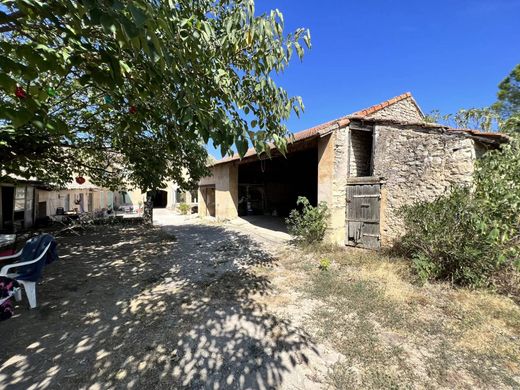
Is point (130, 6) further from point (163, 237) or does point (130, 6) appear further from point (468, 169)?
point (163, 237)

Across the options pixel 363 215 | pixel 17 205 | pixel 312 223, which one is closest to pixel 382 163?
pixel 363 215

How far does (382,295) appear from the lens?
14.4 feet

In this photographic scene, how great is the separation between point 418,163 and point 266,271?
176 inches

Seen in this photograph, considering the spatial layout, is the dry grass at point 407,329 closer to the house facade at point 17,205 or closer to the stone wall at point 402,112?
the stone wall at point 402,112

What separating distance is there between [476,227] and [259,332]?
3.72 metres

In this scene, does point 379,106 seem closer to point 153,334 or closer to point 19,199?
point 153,334

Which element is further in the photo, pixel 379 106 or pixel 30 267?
pixel 379 106

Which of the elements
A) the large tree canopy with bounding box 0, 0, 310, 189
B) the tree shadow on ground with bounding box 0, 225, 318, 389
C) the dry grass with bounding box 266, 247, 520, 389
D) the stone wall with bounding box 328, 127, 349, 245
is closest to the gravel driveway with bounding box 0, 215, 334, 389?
the tree shadow on ground with bounding box 0, 225, 318, 389

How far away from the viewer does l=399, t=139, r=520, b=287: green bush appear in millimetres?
3996

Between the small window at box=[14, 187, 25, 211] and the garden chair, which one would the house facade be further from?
the garden chair

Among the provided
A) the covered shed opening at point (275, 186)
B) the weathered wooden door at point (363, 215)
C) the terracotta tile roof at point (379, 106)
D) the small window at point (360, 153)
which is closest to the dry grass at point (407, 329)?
the weathered wooden door at point (363, 215)

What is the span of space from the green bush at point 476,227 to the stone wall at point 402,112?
4719 mm

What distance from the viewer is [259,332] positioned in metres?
3.44

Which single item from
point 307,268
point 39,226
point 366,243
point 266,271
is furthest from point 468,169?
point 39,226
